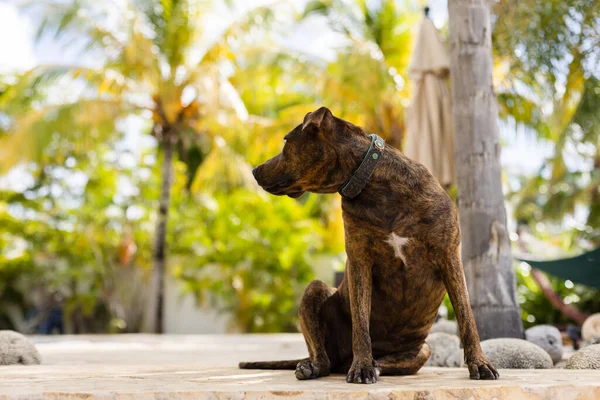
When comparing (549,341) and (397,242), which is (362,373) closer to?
(397,242)

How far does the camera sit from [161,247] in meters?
15.8

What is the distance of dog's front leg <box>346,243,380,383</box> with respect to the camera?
9.21ft

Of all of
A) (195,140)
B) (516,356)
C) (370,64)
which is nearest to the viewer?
(516,356)

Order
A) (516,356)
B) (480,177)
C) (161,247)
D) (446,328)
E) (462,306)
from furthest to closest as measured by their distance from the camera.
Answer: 1. (161,247)
2. (446,328)
3. (480,177)
4. (516,356)
5. (462,306)

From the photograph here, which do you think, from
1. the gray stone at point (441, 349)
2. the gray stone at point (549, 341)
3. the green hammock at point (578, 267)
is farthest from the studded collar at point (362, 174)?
the green hammock at point (578, 267)

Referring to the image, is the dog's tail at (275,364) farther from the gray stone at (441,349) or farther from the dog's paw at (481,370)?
the gray stone at (441,349)

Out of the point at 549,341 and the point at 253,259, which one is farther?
the point at 253,259

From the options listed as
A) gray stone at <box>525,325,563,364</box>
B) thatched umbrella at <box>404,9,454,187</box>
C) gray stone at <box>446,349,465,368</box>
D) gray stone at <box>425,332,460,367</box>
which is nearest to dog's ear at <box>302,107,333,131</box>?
gray stone at <box>425,332,460,367</box>

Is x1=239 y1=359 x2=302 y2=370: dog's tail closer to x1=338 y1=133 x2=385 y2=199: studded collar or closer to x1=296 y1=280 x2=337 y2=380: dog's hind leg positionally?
x1=296 y1=280 x2=337 y2=380: dog's hind leg

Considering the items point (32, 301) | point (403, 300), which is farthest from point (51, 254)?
point (403, 300)

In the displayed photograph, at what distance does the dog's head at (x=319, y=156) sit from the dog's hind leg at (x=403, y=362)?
35.3 inches

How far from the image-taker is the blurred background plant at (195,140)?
14641 mm

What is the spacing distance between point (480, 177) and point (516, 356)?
5.56 ft

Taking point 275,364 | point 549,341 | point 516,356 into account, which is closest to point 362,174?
point 275,364
